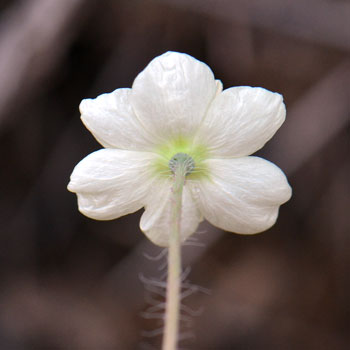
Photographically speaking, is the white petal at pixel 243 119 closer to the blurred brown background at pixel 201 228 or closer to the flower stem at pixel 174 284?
the flower stem at pixel 174 284

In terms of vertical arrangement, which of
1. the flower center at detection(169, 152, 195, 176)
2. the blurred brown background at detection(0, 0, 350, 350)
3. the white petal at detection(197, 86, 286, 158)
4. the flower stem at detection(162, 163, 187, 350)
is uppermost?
the blurred brown background at detection(0, 0, 350, 350)

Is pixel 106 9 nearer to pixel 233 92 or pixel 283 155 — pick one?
pixel 283 155

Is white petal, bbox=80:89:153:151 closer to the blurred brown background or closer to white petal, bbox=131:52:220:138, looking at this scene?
white petal, bbox=131:52:220:138

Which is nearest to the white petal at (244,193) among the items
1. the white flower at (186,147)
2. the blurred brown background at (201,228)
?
the white flower at (186,147)

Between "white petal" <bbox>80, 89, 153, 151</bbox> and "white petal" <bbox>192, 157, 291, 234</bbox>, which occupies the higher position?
"white petal" <bbox>80, 89, 153, 151</bbox>

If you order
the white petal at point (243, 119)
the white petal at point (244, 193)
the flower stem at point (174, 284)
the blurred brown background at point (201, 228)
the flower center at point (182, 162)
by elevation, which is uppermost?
the blurred brown background at point (201, 228)

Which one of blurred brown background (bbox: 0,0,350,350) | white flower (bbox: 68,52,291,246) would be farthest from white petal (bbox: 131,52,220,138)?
blurred brown background (bbox: 0,0,350,350)
